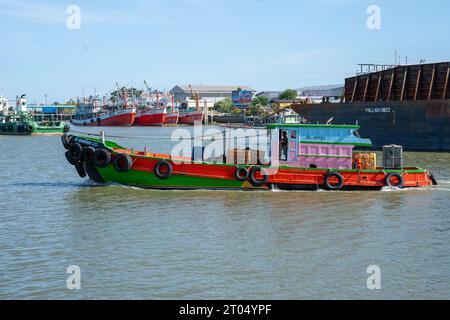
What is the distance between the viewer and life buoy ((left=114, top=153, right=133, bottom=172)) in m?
23.8

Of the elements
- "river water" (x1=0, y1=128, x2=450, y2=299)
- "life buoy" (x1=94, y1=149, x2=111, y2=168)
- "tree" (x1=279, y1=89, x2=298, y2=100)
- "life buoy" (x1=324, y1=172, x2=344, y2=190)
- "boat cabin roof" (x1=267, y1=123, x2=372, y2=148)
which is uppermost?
"tree" (x1=279, y1=89, x2=298, y2=100)

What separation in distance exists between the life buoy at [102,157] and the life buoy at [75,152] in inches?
31.4

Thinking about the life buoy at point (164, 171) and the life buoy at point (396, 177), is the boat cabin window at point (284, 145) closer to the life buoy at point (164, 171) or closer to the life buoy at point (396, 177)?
the life buoy at point (396, 177)

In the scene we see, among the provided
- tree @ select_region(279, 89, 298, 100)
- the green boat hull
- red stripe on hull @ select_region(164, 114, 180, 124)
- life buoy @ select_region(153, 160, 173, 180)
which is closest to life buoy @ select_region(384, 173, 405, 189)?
the green boat hull

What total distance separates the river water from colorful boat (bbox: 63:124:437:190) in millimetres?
486

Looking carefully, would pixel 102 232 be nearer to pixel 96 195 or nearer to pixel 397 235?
pixel 96 195

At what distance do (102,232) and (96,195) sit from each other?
19.7ft

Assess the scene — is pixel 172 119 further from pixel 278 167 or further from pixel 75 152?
pixel 278 167

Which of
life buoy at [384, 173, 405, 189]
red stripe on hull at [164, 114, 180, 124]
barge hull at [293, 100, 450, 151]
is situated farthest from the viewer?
red stripe on hull at [164, 114, 180, 124]

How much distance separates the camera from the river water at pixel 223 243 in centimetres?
1293

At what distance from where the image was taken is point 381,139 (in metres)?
47.2

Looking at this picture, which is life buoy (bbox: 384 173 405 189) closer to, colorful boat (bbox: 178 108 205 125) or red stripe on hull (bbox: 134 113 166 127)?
red stripe on hull (bbox: 134 113 166 127)

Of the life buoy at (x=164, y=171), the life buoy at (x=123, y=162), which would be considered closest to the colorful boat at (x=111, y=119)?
the life buoy at (x=123, y=162)

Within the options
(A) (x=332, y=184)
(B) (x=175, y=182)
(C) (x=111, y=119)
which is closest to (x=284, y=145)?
(A) (x=332, y=184)
